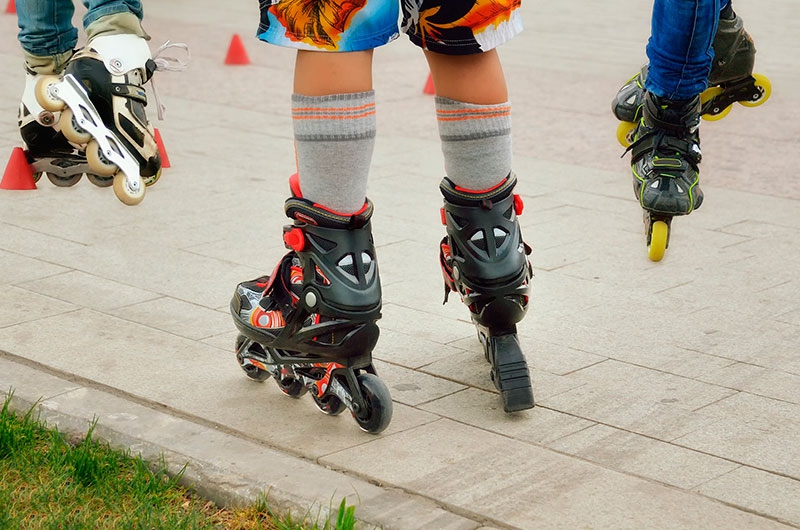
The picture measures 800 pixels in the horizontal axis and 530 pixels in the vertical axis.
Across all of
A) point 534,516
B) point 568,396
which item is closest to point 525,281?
point 568,396

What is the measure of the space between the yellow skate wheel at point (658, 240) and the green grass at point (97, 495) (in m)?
1.38

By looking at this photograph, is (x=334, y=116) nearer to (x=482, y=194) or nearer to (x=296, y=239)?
(x=296, y=239)

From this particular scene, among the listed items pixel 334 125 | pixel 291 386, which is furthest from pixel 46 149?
pixel 334 125

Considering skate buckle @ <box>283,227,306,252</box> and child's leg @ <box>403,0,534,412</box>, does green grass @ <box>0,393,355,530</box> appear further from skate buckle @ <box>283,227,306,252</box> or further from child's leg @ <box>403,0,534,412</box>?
child's leg @ <box>403,0,534,412</box>

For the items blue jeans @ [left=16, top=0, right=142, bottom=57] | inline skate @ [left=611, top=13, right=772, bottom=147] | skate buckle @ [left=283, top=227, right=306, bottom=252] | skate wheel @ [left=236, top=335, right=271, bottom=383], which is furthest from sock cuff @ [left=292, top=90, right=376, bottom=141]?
inline skate @ [left=611, top=13, right=772, bottom=147]

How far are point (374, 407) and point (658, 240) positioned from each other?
1.04m

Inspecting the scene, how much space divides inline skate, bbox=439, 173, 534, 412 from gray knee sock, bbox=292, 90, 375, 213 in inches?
13.5

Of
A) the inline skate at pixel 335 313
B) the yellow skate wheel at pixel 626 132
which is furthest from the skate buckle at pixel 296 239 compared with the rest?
the yellow skate wheel at pixel 626 132

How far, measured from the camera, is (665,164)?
331 centimetres

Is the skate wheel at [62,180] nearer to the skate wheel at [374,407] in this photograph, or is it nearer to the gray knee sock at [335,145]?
the gray knee sock at [335,145]

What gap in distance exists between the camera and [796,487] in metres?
2.63

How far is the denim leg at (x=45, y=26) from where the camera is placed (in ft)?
11.5

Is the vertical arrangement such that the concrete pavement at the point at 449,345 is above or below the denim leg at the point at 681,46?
below

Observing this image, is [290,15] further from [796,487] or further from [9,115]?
[9,115]
